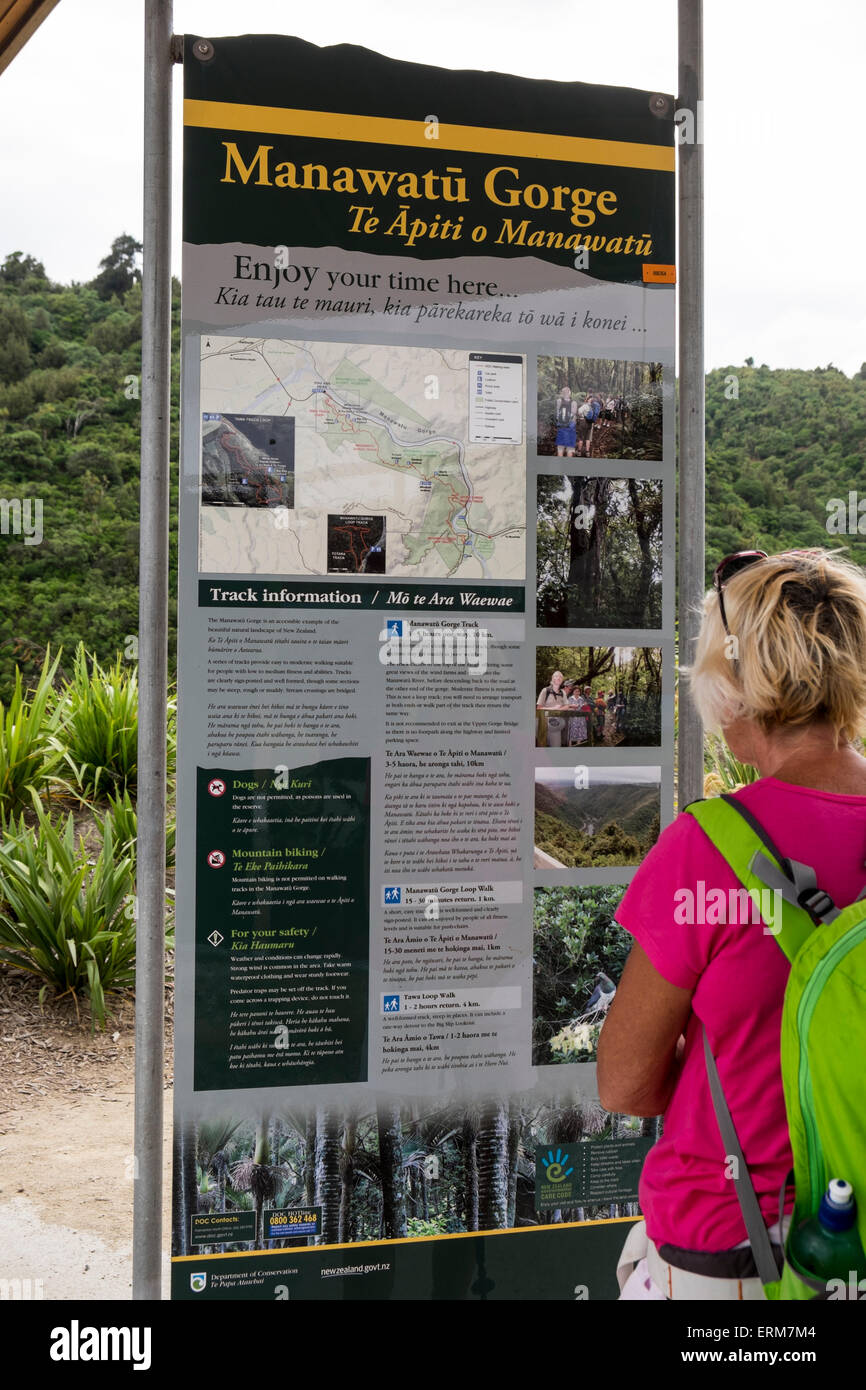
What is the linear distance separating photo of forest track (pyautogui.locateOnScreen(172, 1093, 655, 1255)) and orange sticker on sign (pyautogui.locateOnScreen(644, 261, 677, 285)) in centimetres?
208

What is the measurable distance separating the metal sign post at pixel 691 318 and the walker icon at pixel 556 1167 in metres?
0.97

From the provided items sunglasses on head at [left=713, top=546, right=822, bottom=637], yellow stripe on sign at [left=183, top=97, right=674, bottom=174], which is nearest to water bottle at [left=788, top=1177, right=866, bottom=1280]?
sunglasses on head at [left=713, top=546, right=822, bottom=637]

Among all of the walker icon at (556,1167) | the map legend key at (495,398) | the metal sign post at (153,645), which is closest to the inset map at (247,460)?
the metal sign post at (153,645)

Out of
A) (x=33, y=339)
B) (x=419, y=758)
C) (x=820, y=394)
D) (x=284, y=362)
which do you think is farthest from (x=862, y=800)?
(x=33, y=339)

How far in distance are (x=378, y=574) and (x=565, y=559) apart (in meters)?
0.49

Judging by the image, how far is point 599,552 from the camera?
9.52 ft

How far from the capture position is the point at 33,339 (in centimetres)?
2177

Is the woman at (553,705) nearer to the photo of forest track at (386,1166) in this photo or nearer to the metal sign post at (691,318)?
the metal sign post at (691,318)

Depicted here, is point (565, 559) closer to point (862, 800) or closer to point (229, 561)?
point (229, 561)

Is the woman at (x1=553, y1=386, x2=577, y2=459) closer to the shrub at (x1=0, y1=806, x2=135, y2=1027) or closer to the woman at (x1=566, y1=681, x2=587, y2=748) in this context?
the woman at (x1=566, y1=681, x2=587, y2=748)

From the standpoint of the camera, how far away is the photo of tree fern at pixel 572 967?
2.82 m

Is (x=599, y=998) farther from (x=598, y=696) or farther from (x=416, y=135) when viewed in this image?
(x=416, y=135)

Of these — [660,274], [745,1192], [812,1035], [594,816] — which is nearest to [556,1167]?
[594,816]

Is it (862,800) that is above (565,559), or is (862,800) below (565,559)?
below
